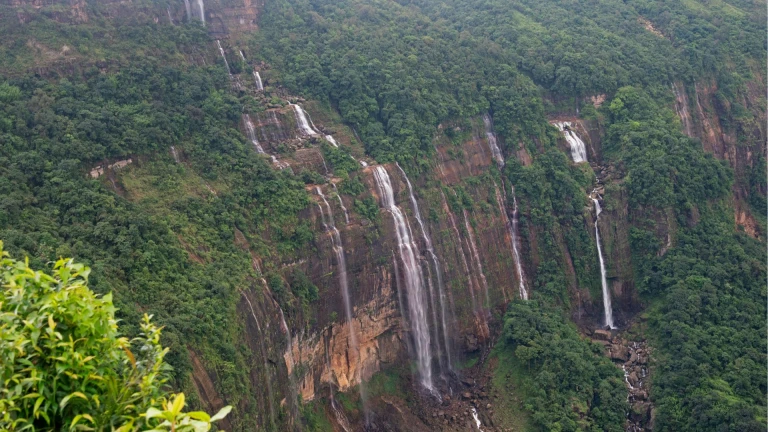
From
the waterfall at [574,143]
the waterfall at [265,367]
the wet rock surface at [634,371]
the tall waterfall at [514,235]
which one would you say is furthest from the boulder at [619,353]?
the waterfall at [265,367]

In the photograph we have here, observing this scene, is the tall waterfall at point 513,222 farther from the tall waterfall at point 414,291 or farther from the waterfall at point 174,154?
the waterfall at point 174,154

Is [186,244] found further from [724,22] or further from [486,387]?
[724,22]

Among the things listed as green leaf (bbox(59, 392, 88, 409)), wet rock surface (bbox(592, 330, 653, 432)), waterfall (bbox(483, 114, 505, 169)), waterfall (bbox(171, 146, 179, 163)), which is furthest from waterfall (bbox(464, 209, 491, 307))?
green leaf (bbox(59, 392, 88, 409))

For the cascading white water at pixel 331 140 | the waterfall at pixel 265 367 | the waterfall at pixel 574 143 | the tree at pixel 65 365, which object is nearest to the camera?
the tree at pixel 65 365

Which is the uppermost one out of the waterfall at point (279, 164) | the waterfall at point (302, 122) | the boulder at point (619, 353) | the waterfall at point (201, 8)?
the waterfall at point (201, 8)

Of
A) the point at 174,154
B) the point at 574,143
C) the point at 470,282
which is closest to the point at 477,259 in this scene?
the point at 470,282

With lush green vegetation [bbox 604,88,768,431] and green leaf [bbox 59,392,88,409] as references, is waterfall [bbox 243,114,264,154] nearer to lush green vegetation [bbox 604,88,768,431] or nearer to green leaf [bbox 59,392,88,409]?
lush green vegetation [bbox 604,88,768,431]

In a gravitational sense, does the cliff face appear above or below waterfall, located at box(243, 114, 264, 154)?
below
